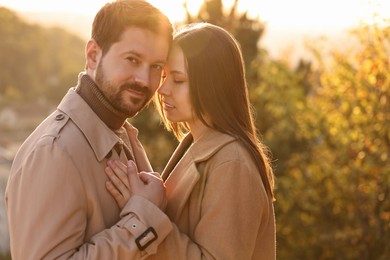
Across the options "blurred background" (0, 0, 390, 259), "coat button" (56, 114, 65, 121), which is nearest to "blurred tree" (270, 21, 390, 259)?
"blurred background" (0, 0, 390, 259)

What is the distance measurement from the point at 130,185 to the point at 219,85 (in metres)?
0.54

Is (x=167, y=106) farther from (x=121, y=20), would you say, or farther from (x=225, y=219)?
(x=225, y=219)

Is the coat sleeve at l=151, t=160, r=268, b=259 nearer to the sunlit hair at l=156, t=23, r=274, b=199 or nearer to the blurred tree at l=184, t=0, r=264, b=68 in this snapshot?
the sunlit hair at l=156, t=23, r=274, b=199

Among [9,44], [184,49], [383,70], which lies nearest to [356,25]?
[383,70]

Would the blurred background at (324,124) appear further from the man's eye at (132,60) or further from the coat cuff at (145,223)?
the coat cuff at (145,223)

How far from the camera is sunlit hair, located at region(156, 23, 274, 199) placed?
2.69 meters

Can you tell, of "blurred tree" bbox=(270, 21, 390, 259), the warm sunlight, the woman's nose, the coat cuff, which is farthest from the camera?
"blurred tree" bbox=(270, 21, 390, 259)

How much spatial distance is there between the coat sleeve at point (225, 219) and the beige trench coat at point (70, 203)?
10 centimetres

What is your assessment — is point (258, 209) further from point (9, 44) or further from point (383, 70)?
point (9, 44)

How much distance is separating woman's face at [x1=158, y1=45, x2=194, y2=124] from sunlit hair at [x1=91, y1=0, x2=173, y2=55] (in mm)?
130

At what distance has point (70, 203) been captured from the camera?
2.42 metres

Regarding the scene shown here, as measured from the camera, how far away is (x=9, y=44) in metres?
42.5

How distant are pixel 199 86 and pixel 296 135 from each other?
787cm

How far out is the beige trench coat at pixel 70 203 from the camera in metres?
2.40
